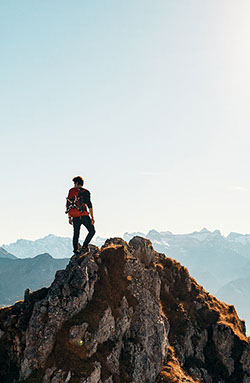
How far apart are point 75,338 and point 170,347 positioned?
36.5ft

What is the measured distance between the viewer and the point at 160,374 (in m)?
22.5

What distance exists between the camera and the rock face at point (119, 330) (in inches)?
729

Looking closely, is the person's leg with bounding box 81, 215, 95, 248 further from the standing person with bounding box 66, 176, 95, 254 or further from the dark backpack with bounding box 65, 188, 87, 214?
the dark backpack with bounding box 65, 188, 87, 214

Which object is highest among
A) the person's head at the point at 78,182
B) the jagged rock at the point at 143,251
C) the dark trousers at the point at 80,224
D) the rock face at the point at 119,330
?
the person's head at the point at 78,182

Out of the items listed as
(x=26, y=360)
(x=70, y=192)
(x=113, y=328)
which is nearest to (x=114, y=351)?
(x=113, y=328)

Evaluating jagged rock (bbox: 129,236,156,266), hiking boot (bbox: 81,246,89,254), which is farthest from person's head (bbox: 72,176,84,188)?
jagged rock (bbox: 129,236,156,266)

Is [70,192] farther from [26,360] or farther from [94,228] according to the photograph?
[26,360]

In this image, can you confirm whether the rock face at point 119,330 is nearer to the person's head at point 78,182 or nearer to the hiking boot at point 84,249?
the hiking boot at point 84,249

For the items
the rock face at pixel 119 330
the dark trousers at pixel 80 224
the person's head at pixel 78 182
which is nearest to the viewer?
the rock face at pixel 119 330

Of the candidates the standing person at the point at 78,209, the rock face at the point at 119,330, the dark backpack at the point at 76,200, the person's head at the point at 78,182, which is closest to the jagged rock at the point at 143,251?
the rock face at the point at 119,330

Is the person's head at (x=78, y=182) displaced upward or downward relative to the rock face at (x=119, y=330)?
upward

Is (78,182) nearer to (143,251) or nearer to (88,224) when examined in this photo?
(88,224)

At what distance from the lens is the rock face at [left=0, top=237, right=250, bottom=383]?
1852 cm

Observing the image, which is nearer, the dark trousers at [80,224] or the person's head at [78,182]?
the dark trousers at [80,224]
